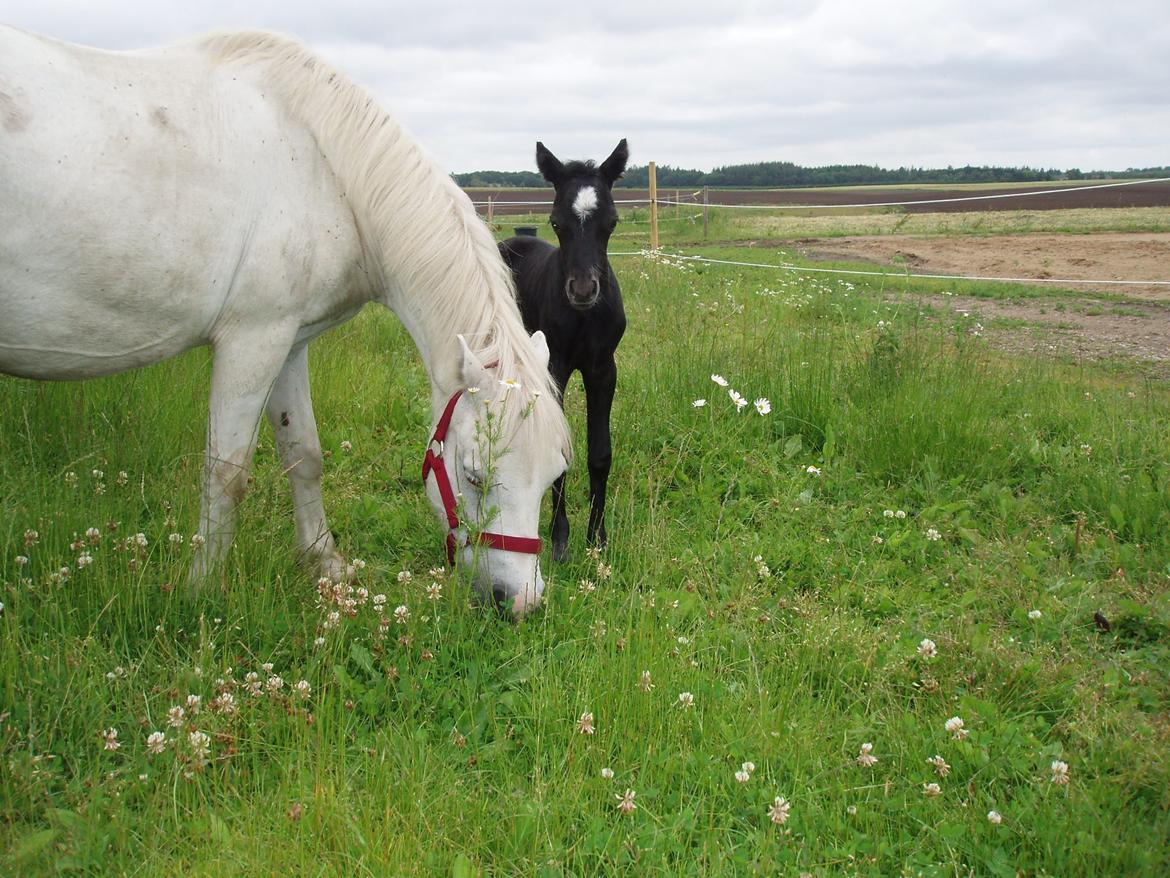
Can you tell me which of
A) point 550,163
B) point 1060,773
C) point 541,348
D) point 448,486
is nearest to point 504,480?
point 448,486

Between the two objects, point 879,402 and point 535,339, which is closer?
point 535,339

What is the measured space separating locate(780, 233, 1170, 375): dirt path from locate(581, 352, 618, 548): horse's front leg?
377 cm

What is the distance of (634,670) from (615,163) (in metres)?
2.60

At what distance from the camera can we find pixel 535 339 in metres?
3.03

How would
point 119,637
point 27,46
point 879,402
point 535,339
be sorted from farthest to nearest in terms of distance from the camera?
point 879,402, point 535,339, point 27,46, point 119,637

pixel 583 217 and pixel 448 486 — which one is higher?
pixel 583 217

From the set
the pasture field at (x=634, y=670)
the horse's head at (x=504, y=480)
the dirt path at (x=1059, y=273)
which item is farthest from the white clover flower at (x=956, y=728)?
the dirt path at (x=1059, y=273)

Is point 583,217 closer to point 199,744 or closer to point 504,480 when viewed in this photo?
point 504,480

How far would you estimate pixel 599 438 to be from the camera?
3986 mm

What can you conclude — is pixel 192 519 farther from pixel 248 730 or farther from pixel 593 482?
pixel 593 482

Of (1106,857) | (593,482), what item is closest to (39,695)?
(593,482)

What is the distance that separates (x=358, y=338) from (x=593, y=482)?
3.69m

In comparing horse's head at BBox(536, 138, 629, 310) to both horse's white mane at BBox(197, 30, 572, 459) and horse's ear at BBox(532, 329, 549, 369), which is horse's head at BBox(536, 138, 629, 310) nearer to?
horse's white mane at BBox(197, 30, 572, 459)

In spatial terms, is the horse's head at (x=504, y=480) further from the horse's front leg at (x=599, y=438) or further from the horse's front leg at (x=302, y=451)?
the horse's front leg at (x=599, y=438)
